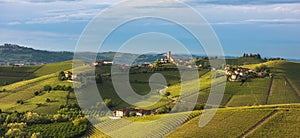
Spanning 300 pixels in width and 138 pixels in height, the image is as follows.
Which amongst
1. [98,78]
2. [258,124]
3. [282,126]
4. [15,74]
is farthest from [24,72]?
[282,126]

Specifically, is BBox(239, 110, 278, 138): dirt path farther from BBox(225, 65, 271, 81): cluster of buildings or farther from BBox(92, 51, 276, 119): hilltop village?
BBox(225, 65, 271, 81): cluster of buildings

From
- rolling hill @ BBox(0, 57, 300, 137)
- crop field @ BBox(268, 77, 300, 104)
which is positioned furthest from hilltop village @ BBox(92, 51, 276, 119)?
crop field @ BBox(268, 77, 300, 104)

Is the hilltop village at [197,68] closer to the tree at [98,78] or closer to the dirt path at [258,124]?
the tree at [98,78]

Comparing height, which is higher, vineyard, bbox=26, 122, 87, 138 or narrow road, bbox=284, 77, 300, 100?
narrow road, bbox=284, 77, 300, 100

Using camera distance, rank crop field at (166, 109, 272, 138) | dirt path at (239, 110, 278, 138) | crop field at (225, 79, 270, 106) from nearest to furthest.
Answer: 1. dirt path at (239, 110, 278, 138)
2. crop field at (166, 109, 272, 138)
3. crop field at (225, 79, 270, 106)

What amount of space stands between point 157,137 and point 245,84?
50.3 metres

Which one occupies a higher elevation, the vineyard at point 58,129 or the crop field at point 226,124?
the crop field at point 226,124

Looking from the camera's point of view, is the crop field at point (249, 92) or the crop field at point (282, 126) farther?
the crop field at point (249, 92)

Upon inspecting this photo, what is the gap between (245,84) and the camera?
89.8m

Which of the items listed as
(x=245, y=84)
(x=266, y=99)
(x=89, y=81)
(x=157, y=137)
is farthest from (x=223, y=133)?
(x=89, y=81)

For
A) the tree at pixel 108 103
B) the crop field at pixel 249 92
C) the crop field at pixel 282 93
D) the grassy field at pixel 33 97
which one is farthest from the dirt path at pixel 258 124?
the grassy field at pixel 33 97

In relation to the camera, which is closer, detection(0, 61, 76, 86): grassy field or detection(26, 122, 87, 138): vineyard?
detection(26, 122, 87, 138): vineyard

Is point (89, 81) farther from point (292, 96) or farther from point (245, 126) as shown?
point (245, 126)

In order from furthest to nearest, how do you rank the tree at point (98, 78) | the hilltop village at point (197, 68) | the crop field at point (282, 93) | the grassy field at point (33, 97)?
the tree at point (98, 78), the grassy field at point (33, 97), the crop field at point (282, 93), the hilltop village at point (197, 68)
